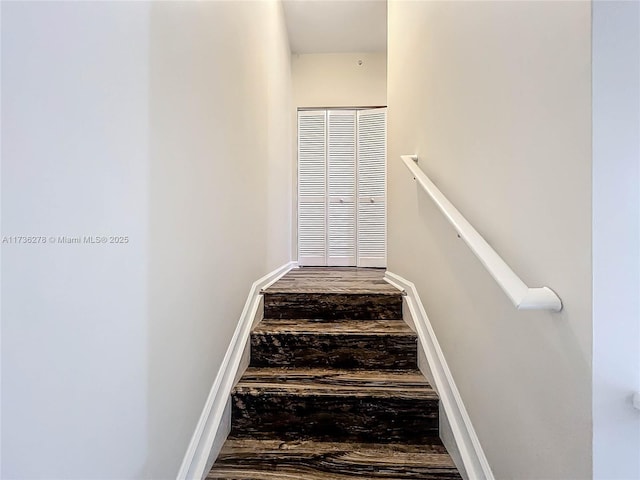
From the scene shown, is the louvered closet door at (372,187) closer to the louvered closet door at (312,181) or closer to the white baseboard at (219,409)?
the louvered closet door at (312,181)

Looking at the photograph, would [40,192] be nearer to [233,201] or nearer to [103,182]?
[103,182]

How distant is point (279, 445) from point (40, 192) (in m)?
1.24

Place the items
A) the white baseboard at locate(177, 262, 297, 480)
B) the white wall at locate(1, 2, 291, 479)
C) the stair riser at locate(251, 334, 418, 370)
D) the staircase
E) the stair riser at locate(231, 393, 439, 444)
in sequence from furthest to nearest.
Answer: the stair riser at locate(251, 334, 418, 370), the stair riser at locate(231, 393, 439, 444), the staircase, the white baseboard at locate(177, 262, 297, 480), the white wall at locate(1, 2, 291, 479)

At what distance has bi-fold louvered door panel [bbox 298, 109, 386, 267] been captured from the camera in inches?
154

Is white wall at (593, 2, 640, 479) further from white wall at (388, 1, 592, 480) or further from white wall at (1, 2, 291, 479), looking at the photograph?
white wall at (1, 2, 291, 479)

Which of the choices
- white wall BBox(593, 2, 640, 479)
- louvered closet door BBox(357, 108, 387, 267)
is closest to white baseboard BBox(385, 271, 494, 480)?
white wall BBox(593, 2, 640, 479)

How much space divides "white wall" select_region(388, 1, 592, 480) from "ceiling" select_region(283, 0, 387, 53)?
1.89 metres

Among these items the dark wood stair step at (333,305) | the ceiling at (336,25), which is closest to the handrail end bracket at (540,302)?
the dark wood stair step at (333,305)

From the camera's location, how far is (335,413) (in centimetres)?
148

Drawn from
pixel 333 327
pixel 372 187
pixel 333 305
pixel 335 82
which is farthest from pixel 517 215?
pixel 335 82

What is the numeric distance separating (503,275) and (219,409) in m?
1.16

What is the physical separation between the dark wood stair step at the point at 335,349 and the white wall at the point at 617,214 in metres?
1.05

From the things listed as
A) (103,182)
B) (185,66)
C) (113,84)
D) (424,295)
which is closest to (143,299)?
(103,182)

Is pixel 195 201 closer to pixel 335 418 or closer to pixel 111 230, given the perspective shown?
pixel 111 230
